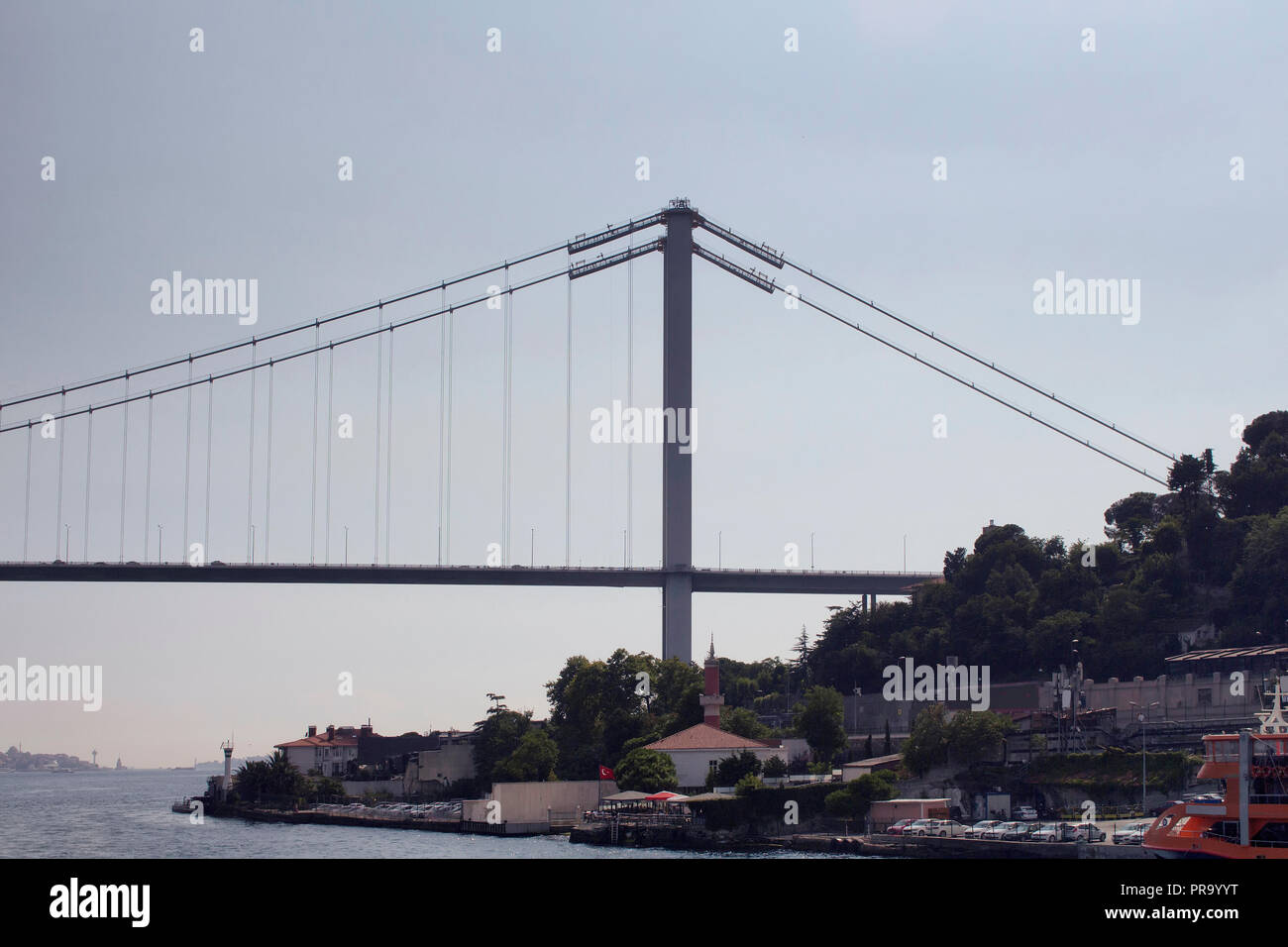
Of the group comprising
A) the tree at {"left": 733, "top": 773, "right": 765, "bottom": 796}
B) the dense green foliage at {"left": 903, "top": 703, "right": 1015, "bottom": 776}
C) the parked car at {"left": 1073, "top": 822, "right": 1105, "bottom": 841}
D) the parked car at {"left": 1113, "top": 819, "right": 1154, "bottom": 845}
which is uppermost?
the dense green foliage at {"left": 903, "top": 703, "right": 1015, "bottom": 776}

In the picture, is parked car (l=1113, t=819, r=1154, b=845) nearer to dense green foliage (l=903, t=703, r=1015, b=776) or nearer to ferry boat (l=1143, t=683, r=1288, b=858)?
ferry boat (l=1143, t=683, r=1288, b=858)

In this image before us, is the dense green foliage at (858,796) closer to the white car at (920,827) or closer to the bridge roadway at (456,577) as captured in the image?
the white car at (920,827)

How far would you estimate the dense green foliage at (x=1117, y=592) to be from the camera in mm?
84438

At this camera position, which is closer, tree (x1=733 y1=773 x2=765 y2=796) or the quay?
the quay

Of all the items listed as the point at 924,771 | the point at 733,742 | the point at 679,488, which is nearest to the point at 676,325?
the point at 679,488

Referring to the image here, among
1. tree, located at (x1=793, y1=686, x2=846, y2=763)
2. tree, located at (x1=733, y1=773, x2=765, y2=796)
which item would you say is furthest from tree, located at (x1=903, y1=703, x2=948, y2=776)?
tree, located at (x1=793, y1=686, x2=846, y2=763)

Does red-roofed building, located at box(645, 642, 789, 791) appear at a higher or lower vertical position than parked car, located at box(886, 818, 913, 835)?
higher

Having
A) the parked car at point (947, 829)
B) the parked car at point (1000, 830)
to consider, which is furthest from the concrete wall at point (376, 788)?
the parked car at point (1000, 830)

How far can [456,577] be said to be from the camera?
11238 cm

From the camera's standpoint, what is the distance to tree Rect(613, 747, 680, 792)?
260ft

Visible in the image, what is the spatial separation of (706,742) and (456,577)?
1358 inches

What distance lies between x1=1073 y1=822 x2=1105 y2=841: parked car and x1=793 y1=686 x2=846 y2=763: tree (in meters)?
29.1
